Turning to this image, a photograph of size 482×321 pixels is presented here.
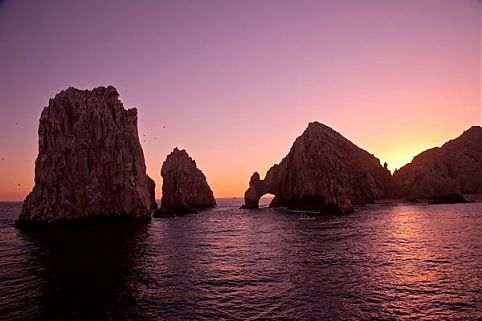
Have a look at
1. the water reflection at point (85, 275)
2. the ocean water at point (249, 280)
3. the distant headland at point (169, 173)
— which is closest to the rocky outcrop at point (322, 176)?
the distant headland at point (169, 173)

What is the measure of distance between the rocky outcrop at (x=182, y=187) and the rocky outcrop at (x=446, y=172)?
97.4 m

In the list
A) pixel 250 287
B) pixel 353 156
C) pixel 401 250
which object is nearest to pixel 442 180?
pixel 353 156

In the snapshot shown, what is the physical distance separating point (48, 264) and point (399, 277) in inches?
1291

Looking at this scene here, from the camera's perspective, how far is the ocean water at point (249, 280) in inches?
751

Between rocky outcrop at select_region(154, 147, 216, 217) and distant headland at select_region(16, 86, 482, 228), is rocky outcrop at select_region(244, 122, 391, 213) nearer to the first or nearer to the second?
distant headland at select_region(16, 86, 482, 228)

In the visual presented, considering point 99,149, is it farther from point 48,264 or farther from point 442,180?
point 442,180

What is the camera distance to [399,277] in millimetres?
25422

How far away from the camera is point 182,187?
463 ft

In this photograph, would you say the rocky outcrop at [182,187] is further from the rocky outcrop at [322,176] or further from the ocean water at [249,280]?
the ocean water at [249,280]

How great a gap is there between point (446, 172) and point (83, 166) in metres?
143

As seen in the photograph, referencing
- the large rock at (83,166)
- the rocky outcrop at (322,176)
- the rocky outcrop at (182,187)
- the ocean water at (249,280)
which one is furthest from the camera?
the rocky outcrop at (182,187)

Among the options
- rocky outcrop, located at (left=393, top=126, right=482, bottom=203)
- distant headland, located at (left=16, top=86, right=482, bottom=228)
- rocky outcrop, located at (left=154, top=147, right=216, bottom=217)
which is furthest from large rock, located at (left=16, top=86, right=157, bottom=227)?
rocky outcrop, located at (left=393, top=126, right=482, bottom=203)

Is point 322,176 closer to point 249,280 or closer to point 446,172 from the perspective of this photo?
point 446,172

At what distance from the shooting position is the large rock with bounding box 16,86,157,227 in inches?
2754
